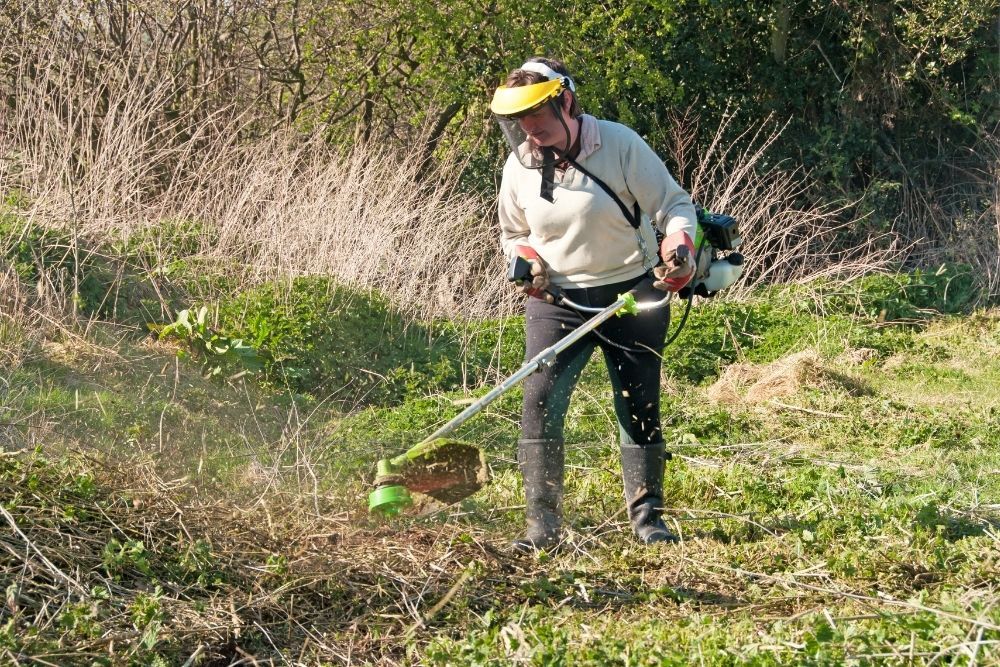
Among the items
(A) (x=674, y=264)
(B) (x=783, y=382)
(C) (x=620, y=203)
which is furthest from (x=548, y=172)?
(B) (x=783, y=382)

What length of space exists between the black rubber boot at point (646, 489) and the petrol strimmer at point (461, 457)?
0.61 metres

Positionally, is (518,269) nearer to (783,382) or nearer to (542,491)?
(542,491)

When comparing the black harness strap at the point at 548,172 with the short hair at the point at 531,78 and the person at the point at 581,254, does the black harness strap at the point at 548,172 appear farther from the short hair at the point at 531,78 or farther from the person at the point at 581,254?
the short hair at the point at 531,78

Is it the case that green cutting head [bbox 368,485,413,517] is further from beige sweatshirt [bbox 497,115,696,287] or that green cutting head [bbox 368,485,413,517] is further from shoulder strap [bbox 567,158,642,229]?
shoulder strap [bbox 567,158,642,229]

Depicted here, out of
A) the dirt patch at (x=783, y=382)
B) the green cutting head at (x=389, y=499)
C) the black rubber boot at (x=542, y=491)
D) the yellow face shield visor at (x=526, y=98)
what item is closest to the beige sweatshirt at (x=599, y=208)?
the yellow face shield visor at (x=526, y=98)

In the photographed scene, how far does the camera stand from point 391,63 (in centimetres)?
1464

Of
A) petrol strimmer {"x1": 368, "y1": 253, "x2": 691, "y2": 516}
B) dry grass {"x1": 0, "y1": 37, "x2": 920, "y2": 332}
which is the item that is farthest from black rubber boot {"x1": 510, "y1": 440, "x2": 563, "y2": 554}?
dry grass {"x1": 0, "y1": 37, "x2": 920, "y2": 332}

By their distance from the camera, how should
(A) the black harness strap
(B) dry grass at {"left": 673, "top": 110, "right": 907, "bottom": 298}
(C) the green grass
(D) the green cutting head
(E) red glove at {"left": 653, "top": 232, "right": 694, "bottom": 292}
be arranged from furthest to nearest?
(B) dry grass at {"left": 673, "top": 110, "right": 907, "bottom": 298}
(A) the black harness strap
(E) red glove at {"left": 653, "top": 232, "right": 694, "bottom": 292}
(D) the green cutting head
(C) the green grass

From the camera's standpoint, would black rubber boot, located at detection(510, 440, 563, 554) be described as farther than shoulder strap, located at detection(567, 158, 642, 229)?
Yes

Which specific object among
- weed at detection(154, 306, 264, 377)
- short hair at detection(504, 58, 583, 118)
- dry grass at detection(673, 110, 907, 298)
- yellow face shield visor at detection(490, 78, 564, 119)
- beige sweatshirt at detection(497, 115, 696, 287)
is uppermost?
short hair at detection(504, 58, 583, 118)

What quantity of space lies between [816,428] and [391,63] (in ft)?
28.3

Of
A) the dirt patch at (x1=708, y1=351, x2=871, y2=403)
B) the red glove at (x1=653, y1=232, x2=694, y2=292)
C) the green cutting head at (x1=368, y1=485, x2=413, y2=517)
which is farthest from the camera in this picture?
the dirt patch at (x1=708, y1=351, x2=871, y2=403)

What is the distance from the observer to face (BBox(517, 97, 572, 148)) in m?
4.89

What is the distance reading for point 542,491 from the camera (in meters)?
5.23
